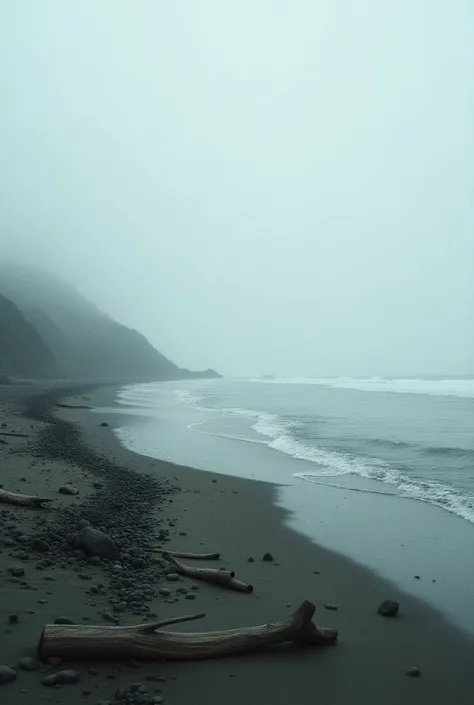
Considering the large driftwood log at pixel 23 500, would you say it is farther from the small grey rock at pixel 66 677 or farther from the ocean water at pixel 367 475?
the small grey rock at pixel 66 677

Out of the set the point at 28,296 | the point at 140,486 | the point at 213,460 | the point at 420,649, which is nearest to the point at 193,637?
the point at 420,649

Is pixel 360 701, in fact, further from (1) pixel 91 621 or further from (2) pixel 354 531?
(2) pixel 354 531

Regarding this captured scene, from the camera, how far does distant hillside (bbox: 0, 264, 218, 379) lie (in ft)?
364

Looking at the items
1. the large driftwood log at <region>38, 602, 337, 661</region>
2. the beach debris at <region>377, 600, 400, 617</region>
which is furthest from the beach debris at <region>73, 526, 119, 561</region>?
the beach debris at <region>377, 600, 400, 617</region>

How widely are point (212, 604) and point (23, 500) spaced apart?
15.7 ft

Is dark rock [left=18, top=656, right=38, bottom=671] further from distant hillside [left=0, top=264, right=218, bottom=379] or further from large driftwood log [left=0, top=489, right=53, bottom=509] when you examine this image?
distant hillside [left=0, top=264, right=218, bottom=379]

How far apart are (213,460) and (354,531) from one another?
861cm

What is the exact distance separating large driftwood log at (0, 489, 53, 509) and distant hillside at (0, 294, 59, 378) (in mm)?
68227

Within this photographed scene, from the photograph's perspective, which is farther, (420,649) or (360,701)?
(420,649)

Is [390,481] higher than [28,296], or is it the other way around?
[28,296]

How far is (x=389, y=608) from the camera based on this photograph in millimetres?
6773

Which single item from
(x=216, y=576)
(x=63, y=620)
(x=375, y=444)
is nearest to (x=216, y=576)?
(x=216, y=576)

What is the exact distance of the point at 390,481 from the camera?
15109 mm

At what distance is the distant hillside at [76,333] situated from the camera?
364ft
